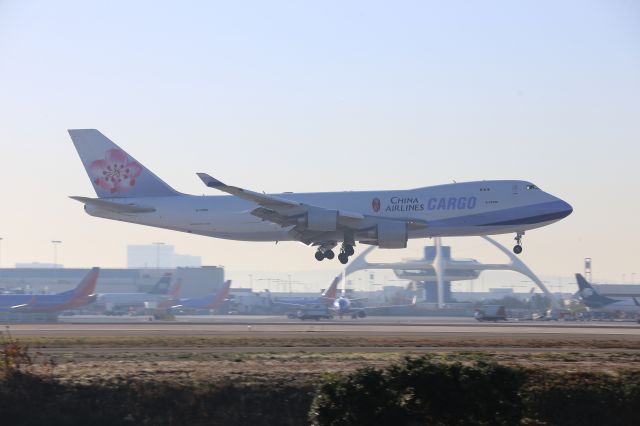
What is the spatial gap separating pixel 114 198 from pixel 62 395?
32.4 metres

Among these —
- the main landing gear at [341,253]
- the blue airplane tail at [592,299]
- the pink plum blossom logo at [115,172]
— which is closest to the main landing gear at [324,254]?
the main landing gear at [341,253]

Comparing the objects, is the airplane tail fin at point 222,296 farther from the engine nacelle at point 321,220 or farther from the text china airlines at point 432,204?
the engine nacelle at point 321,220

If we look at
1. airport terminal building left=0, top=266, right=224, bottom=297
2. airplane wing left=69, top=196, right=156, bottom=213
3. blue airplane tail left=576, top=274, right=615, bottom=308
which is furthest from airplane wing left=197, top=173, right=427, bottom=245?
airport terminal building left=0, top=266, right=224, bottom=297

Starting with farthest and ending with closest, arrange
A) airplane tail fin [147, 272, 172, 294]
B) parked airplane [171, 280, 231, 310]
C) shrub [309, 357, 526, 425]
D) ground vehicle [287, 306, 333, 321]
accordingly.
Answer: airplane tail fin [147, 272, 172, 294] < parked airplane [171, 280, 231, 310] < ground vehicle [287, 306, 333, 321] < shrub [309, 357, 526, 425]

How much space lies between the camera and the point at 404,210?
52.8 metres

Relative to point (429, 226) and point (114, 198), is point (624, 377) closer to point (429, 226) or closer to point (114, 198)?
point (429, 226)

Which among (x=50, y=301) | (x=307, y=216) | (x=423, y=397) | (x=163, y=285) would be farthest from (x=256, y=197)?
(x=163, y=285)

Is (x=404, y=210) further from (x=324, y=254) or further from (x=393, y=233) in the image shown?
(x=324, y=254)

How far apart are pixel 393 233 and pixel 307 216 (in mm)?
5032

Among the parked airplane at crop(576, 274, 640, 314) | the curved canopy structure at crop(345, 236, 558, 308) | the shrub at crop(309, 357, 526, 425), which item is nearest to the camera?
the shrub at crop(309, 357, 526, 425)

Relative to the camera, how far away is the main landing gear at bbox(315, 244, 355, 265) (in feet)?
177

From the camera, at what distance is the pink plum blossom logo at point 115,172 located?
5694 centimetres

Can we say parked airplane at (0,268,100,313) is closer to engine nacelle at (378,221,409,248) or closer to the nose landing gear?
the nose landing gear

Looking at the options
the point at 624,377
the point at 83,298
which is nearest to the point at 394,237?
the point at 624,377
